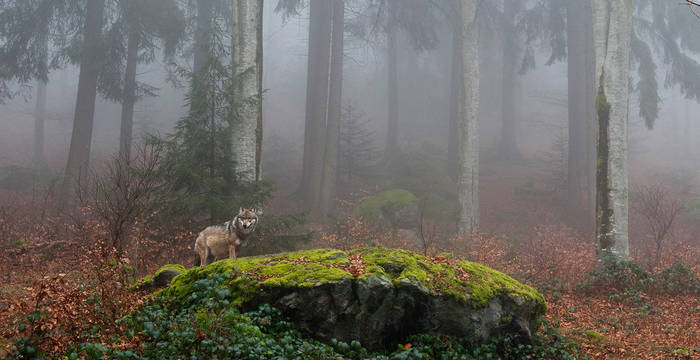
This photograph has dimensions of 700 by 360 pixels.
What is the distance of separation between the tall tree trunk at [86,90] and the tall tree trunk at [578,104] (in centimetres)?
2016

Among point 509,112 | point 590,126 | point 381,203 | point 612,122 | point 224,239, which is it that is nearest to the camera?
point 224,239

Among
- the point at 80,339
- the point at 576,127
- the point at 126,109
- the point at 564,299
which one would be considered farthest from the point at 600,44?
the point at 126,109

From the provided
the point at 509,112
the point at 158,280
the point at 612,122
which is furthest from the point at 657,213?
the point at 509,112

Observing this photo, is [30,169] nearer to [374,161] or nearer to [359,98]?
[374,161]

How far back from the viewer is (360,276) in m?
5.53

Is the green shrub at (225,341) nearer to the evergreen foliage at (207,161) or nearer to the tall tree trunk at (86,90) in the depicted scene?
the evergreen foliage at (207,161)

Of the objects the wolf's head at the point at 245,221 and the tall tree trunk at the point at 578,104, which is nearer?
the wolf's head at the point at 245,221

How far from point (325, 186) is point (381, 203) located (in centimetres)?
235

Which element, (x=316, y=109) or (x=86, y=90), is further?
(x=316, y=109)

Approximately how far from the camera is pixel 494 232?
1775 centimetres

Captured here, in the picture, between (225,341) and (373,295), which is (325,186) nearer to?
(373,295)

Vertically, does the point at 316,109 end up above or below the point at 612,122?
above

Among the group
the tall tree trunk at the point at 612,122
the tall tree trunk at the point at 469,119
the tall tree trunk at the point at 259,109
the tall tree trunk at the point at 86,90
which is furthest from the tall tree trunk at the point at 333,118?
the tall tree trunk at the point at 612,122

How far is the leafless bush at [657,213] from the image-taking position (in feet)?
41.1
